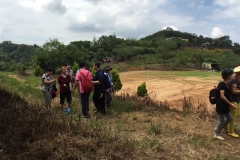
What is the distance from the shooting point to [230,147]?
15.7 feet

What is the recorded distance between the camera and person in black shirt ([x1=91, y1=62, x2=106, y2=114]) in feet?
22.1

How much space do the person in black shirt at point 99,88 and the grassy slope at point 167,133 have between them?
14.0 inches

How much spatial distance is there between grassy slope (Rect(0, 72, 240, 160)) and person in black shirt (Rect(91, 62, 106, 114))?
1.16ft

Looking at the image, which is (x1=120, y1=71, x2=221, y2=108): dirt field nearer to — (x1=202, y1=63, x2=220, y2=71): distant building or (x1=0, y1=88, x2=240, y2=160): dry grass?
(x1=0, y1=88, x2=240, y2=160): dry grass

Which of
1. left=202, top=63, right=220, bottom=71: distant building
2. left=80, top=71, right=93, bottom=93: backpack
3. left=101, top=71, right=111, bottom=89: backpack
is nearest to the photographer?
left=80, top=71, right=93, bottom=93: backpack

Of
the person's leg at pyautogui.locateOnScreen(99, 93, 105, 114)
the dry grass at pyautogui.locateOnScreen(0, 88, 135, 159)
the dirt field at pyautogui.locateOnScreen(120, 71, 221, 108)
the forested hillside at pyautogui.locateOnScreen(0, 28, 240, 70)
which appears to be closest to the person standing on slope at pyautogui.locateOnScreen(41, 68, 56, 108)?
the person's leg at pyautogui.locateOnScreen(99, 93, 105, 114)

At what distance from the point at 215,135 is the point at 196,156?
4.85ft

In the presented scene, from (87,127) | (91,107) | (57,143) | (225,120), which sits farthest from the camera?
(91,107)

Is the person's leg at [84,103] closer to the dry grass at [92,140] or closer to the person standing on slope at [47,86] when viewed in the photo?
the person standing on slope at [47,86]

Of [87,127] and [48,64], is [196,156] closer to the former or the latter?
[87,127]

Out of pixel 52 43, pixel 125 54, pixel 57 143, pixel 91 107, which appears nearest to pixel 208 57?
pixel 125 54

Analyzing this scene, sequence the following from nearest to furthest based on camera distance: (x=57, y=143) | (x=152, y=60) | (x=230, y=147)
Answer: (x=57, y=143) → (x=230, y=147) → (x=152, y=60)

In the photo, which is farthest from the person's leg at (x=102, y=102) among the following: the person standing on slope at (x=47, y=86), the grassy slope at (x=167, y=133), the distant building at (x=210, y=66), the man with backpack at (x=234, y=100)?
the distant building at (x=210, y=66)

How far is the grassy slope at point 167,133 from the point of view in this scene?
4.11 meters
